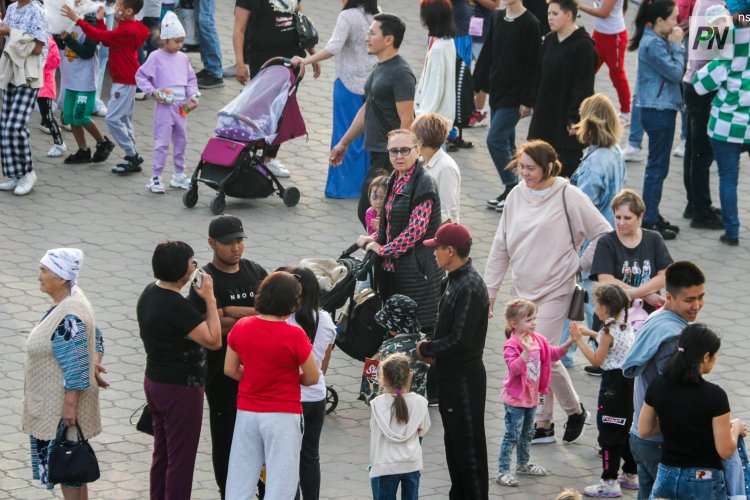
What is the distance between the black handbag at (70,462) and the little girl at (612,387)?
2.78 meters

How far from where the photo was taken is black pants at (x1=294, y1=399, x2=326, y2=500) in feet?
23.2

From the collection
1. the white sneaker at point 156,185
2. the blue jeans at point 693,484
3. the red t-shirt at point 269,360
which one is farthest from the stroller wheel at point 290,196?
the blue jeans at point 693,484

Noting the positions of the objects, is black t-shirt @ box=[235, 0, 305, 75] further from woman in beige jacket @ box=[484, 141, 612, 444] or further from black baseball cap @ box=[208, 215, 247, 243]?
black baseball cap @ box=[208, 215, 247, 243]

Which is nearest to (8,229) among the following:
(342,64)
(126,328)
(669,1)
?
(126,328)

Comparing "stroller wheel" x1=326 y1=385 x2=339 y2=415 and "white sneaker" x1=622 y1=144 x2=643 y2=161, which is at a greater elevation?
"white sneaker" x1=622 y1=144 x2=643 y2=161

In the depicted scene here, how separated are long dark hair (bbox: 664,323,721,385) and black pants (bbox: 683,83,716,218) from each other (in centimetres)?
590

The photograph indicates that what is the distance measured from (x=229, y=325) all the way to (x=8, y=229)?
4748 millimetres

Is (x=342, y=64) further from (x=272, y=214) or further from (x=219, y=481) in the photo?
(x=219, y=481)

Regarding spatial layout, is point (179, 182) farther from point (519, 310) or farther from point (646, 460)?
point (646, 460)

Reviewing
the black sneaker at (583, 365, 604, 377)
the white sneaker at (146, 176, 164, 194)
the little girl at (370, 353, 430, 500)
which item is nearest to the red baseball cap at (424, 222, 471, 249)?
the little girl at (370, 353, 430, 500)


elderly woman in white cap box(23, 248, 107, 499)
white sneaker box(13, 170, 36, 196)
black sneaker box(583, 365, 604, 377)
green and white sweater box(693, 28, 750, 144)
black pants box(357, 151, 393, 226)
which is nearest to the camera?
elderly woman in white cap box(23, 248, 107, 499)

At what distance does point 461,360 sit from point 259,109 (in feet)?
16.2

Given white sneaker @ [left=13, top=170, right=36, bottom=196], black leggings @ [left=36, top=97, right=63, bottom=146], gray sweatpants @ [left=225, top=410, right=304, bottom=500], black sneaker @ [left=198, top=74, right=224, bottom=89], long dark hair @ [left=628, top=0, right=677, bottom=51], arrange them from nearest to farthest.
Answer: gray sweatpants @ [left=225, top=410, right=304, bottom=500], long dark hair @ [left=628, top=0, right=677, bottom=51], white sneaker @ [left=13, top=170, right=36, bottom=196], black leggings @ [left=36, top=97, right=63, bottom=146], black sneaker @ [left=198, top=74, right=224, bottom=89]

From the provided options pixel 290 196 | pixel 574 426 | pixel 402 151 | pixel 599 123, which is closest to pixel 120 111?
pixel 290 196
